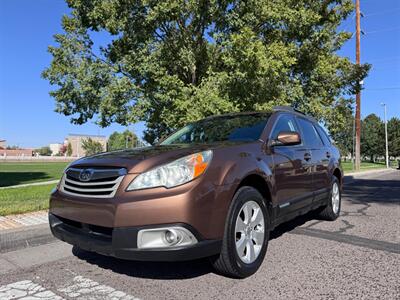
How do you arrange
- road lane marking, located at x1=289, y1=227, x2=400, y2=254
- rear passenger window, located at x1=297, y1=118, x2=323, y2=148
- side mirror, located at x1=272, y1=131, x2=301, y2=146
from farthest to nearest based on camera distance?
rear passenger window, located at x1=297, y1=118, x2=323, y2=148, road lane marking, located at x1=289, y1=227, x2=400, y2=254, side mirror, located at x1=272, y1=131, x2=301, y2=146

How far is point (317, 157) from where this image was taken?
5.80 m

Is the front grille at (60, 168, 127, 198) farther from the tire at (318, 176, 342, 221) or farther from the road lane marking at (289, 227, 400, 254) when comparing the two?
the tire at (318, 176, 342, 221)

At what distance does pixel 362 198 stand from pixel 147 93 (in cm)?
668

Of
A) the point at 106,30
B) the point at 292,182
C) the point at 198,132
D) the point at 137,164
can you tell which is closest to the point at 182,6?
the point at 106,30

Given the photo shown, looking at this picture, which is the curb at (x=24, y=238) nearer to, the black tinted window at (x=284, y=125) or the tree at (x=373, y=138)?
the black tinted window at (x=284, y=125)

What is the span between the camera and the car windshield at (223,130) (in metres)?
4.64

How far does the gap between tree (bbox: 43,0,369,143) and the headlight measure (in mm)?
6768

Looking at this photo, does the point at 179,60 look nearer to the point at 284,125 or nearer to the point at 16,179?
the point at 284,125

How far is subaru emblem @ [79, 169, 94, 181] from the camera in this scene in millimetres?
3663

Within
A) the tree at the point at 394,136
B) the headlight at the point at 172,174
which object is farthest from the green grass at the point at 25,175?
the tree at the point at 394,136

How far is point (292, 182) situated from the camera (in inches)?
189

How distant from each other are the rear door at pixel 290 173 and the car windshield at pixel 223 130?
0.22m

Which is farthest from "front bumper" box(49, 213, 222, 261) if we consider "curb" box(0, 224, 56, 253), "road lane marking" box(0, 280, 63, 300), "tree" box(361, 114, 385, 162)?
"tree" box(361, 114, 385, 162)

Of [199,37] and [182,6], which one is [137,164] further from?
[199,37]
